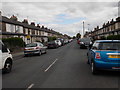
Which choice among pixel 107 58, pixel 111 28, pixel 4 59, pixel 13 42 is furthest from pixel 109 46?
pixel 111 28

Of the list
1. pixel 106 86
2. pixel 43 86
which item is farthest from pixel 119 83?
pixel 43 86

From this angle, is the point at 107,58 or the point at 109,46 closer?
the point at 107,58

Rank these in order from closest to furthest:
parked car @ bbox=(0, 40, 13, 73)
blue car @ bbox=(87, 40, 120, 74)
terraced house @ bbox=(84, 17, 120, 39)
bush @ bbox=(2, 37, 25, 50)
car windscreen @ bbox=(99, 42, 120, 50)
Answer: blue car @ bbox=(87, 40, 120, 74) → car windscreen @ bbox=(99, 42, 120, 50) → parked car @ bbox=(0, 40, 13, 73) → bush @ bbox=(2, 37, 25, 50) → terraced house @ bbox=(84, 17, 120, 39)

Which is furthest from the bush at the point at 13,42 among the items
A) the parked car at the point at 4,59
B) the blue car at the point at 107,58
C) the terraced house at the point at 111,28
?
the terraced house at the point at 111,28

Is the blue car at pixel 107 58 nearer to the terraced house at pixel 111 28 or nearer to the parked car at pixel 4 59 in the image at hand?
the parked car at pixel 4 59

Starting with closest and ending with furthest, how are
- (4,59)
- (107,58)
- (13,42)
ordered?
(107,58), (4,59), (13,42)

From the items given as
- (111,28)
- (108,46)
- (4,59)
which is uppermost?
(111,28)

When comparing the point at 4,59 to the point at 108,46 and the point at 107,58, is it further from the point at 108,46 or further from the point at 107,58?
the point at 108,46

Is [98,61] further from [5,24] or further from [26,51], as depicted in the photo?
[5,24]

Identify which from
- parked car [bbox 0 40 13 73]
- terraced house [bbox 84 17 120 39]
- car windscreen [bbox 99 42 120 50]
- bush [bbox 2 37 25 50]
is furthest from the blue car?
terraced house [bbox 84 17 120 39]

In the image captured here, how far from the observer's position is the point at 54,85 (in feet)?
18.1

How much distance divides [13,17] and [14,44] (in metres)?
22.0

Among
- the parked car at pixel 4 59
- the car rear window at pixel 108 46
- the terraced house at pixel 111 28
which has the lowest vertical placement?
the parked car at pixel 4 59

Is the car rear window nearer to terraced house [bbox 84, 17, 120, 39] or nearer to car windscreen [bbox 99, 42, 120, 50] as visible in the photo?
car windscreen [bbox 99, 42, 120, 50]
